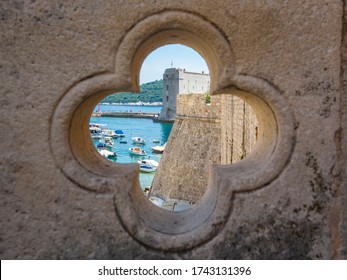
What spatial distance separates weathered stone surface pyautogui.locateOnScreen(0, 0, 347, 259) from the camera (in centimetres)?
157

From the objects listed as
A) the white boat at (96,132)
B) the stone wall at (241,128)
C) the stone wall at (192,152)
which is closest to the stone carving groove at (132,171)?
the stone wall at (241,128)

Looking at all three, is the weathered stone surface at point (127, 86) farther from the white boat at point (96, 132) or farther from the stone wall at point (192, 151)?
the white boat at point (96, 132)

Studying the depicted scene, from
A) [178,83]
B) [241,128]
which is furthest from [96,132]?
[241,128]

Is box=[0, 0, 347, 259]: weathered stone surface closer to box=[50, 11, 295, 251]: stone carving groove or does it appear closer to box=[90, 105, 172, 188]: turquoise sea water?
box=[50, 11, 295, 251]: stone carving groove

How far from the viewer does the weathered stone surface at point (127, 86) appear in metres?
1.57

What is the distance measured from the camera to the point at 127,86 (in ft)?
5.43

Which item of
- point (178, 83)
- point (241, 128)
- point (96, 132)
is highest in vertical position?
point (178, 83)

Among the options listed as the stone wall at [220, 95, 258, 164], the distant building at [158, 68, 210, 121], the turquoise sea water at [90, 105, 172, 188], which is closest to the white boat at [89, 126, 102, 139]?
the turquoise sea water at [90, 105, 172, 188]

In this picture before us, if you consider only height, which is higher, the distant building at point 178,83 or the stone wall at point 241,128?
the distant building at point 178,83

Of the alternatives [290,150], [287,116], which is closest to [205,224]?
[290,150]

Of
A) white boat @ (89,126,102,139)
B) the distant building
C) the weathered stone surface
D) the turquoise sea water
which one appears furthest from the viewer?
white boat @ (89,126,102,139)

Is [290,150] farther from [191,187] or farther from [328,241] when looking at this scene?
[191,187]

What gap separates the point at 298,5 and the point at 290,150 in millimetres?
742

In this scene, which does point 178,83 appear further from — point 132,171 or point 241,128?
point 132,171
